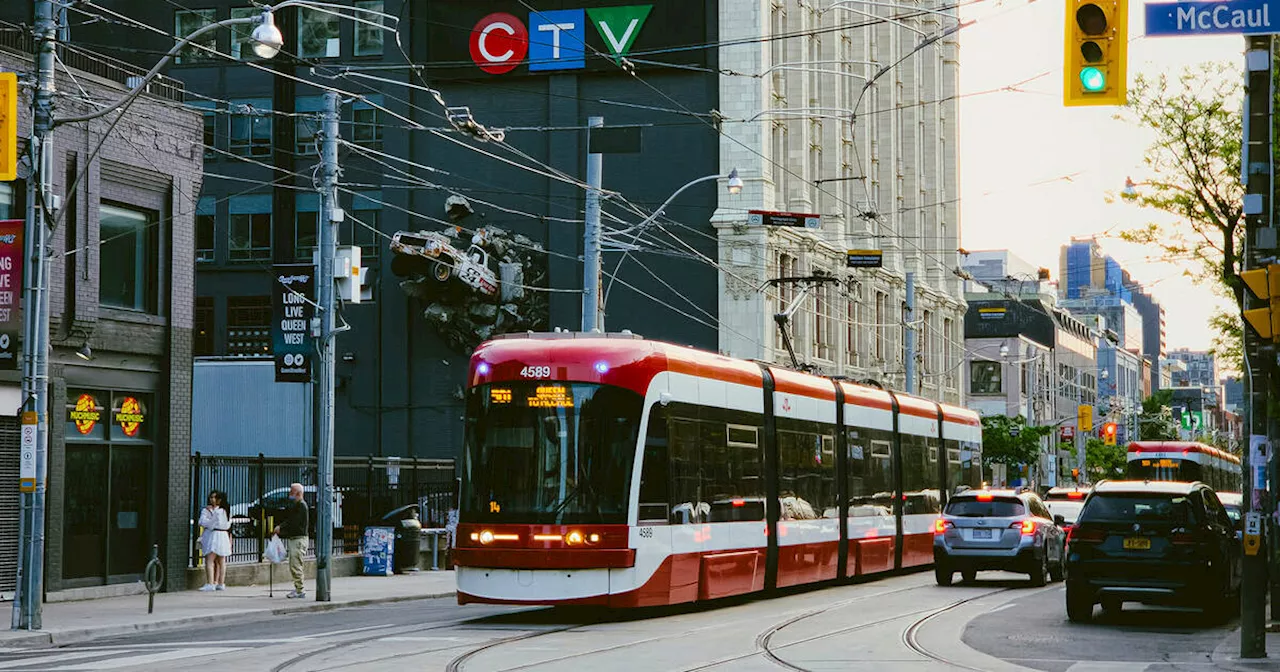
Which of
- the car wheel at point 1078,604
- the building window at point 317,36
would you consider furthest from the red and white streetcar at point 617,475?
the building window at point 317,36

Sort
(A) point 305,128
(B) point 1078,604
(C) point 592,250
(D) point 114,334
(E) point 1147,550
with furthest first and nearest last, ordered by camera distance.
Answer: (A) point 305,128 < (C) point 592,250 < (D) point 114,334 < (B) point 1078,604 < (E) point 1147,550

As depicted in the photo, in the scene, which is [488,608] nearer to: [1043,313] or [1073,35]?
[1073,35]

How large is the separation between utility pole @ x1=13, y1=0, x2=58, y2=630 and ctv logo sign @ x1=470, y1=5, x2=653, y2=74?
34.2 meters

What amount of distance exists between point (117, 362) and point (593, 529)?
12099 millimetres

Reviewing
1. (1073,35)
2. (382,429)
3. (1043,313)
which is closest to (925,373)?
(382,429)

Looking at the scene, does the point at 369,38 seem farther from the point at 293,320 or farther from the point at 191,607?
the point at 191,607

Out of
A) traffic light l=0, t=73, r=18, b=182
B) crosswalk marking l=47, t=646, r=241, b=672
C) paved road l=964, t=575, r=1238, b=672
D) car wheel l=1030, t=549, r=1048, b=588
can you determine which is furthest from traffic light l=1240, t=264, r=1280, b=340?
car wheel l=1030, t=549, r=1048, b=588

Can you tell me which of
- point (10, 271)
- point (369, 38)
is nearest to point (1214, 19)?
point (10, 271)

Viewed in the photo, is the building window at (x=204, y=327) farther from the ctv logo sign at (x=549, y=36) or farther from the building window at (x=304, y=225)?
the ctv logo sign at (x=549, y=36)

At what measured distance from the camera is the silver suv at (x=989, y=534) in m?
28.1

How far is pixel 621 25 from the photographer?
55.0 meters

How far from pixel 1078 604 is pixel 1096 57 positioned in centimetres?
903

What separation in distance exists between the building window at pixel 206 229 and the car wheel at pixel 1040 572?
38666mm

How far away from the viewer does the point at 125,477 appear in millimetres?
28609
